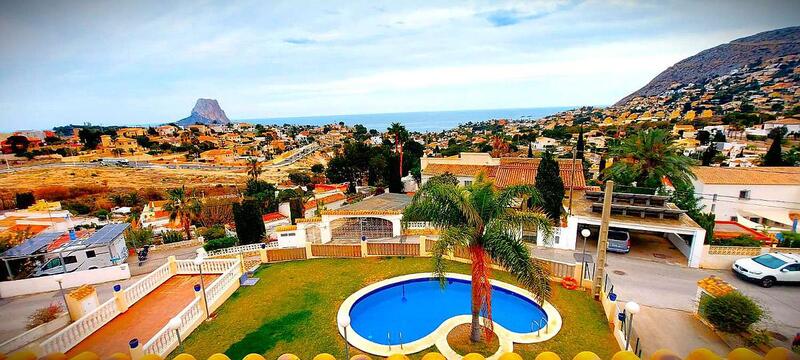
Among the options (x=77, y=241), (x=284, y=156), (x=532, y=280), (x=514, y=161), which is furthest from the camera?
(x=284, y=156)

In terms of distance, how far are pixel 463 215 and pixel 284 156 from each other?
294ft

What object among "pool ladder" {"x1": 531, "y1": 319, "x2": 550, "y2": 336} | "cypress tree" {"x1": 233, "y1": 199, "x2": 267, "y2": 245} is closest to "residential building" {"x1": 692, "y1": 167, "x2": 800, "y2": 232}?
"pool ladder" {"x1": 531, "y1": 319, "x2": 550, "y2": 336}

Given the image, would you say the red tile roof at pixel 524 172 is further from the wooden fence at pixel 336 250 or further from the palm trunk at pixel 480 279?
the palm trunk at pixel 480 279

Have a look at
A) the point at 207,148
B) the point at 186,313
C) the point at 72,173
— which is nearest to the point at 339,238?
the point at 186,313

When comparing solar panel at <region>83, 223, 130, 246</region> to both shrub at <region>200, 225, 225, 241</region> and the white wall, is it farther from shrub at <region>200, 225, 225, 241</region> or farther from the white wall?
the white wall

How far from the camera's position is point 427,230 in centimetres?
2069

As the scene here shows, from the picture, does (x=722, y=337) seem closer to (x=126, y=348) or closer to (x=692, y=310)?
(x=692, y=310)

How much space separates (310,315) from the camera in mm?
12742

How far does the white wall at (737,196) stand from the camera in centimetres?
2200

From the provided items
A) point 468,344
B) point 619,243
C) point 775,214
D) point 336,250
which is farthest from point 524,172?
point 468,344

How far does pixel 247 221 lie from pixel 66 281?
29.1 feet

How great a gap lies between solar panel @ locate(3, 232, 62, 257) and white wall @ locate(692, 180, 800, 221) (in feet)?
134

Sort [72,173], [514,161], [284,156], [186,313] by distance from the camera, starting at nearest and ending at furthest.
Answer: [186,313] < [514,161] < [72,173] < [284,156]

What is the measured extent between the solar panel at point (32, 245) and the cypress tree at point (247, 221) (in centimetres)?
950
